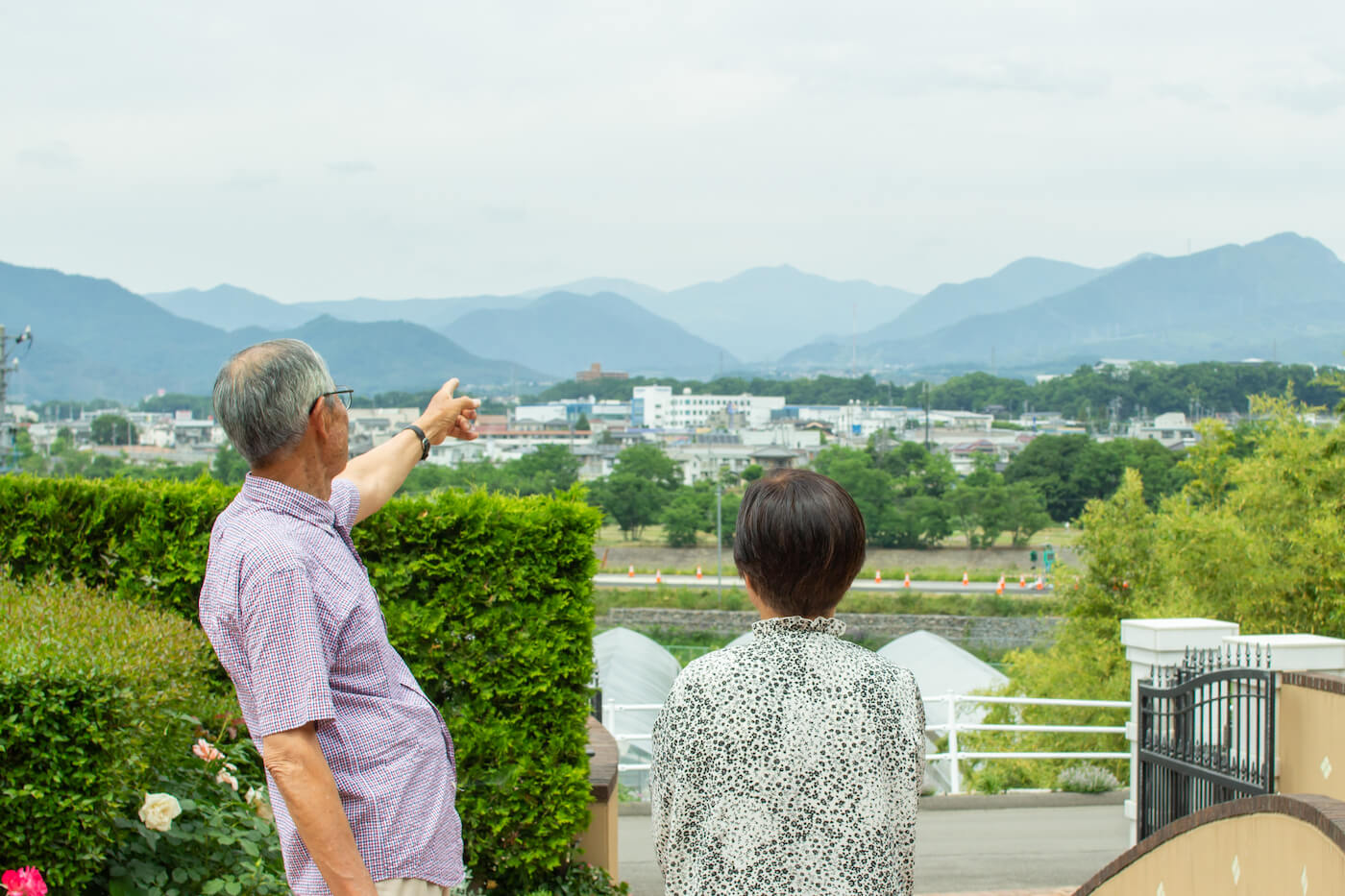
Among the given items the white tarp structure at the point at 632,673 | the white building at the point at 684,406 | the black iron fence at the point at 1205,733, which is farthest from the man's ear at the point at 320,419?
the white building at the point at 684,406

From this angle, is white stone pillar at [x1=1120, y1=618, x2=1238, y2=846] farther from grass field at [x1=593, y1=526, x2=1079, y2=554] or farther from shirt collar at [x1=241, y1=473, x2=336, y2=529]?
grass field at [x1=593, y1=526, x2=1079, y2=554]

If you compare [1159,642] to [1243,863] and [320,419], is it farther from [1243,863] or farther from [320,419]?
[320,419]

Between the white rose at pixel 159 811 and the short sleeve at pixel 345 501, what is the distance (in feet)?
3.72

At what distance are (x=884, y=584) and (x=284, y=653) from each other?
142ft

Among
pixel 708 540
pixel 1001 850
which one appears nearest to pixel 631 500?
pixel 708 540

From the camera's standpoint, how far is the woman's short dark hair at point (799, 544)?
132 centimetres

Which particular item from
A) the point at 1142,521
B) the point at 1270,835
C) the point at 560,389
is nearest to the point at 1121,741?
the point at 1142,521

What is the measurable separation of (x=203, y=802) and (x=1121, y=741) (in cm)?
1290

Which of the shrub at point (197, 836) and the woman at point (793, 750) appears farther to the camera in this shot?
the shrub at point (197, 836)

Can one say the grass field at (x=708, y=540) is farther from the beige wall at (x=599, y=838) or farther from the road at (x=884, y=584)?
the beige wall at (x=599, y=838)

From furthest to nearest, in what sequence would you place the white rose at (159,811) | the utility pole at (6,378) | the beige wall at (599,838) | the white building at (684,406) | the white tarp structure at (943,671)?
the white building at (684,406) < the white tarp structure at (943,671) < the utility pole at (6,378) < the beige wall at (599,838) < the white rose at (159,811)

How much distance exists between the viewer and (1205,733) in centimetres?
457

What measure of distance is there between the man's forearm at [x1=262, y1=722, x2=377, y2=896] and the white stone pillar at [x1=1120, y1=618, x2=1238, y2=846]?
14.6 feet

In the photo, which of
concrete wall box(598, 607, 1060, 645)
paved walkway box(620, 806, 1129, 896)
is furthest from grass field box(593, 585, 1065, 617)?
paved walkway box(620, 806, 1129, 896)
